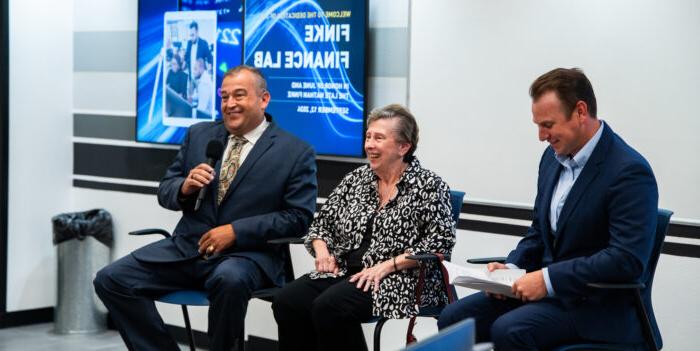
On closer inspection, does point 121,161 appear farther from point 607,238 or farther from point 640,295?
point 640,295

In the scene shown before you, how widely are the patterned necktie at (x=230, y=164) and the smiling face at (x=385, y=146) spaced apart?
780 mm

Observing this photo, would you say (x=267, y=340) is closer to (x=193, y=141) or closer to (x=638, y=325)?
(x=193, y=141)

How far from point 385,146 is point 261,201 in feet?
2.38

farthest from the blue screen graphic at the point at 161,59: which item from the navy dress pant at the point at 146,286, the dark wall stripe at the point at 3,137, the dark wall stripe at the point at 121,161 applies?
the navy dress pant at the point at 146,286

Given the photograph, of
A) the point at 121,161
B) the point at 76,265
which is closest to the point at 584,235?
the point at 121,161

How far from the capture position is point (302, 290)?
4121 millimetres

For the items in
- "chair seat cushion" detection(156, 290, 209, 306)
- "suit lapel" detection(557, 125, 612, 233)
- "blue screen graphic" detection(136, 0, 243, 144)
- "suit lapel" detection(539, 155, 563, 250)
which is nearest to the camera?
"suit lapel" detection(557, 125, 612, 233)

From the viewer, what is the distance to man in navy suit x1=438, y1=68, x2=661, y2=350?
3277 mm

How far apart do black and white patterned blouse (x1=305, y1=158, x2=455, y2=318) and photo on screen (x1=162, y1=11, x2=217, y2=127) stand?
1.82 metres

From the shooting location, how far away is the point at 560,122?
3.40 m

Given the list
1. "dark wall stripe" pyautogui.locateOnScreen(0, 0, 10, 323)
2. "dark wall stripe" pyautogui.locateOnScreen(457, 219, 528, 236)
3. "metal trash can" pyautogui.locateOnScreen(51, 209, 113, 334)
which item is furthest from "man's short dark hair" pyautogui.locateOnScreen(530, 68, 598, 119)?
"dark wall stripe" pyautogui.locateOnScreen(0, 0, 10, 323)

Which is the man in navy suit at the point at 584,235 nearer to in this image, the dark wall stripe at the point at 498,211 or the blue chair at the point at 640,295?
the blue chair at the point at 640,295

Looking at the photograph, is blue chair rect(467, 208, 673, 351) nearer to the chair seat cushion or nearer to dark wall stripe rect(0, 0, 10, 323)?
the chair seat cushion

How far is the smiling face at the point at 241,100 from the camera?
457cm
